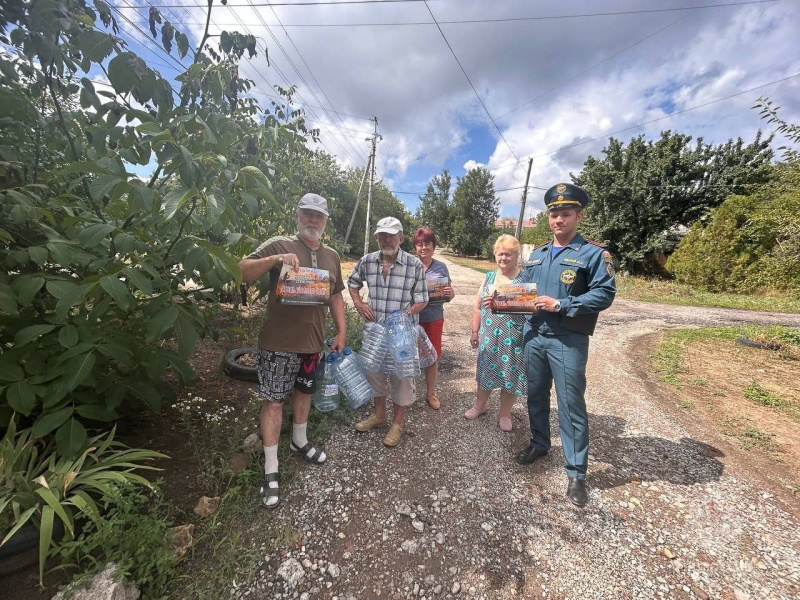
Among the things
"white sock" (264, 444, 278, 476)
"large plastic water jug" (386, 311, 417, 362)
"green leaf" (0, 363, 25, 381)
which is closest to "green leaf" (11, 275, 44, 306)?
"green leaf" (0, 363, 25, 381)

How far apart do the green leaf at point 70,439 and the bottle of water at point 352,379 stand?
163cm

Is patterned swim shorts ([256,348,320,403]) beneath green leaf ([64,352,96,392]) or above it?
beneath

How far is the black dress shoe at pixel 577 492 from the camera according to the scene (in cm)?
238

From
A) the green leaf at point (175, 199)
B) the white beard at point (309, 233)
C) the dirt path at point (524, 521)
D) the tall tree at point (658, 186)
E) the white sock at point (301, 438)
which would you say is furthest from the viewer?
the tall tree at point (658, 186)

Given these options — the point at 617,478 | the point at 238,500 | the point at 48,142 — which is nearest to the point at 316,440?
the point at 238,500

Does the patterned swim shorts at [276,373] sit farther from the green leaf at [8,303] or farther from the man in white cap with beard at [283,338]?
the green leaf at [8,303]

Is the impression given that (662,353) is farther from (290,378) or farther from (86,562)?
(86,562)

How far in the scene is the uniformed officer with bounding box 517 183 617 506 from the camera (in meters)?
2.31

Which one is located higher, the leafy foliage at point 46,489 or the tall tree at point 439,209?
the tall tree at point 439,209

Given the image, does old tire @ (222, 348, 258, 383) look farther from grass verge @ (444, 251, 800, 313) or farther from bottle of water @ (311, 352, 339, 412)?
grass verge @ (444, 251, 800, 313)

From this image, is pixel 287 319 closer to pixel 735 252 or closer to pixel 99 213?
pixel 99 213

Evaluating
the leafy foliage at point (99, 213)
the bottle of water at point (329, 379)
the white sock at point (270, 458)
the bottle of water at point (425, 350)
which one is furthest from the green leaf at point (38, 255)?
the bottle of water at point (425, 350)

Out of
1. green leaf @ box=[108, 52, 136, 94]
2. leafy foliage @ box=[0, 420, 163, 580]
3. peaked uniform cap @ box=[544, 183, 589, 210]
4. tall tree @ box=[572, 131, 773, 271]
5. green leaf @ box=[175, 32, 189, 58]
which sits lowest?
leafy foliage @ box=[0, 420, 163, 580]

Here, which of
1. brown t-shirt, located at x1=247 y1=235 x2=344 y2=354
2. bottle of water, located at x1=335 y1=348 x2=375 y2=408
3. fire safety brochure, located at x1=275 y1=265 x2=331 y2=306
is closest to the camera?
fire safety brochure, located at x1=275 y1=265 x2=331 y2=306
